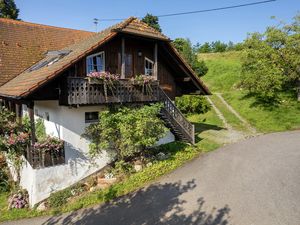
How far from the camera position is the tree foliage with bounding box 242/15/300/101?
21.6m

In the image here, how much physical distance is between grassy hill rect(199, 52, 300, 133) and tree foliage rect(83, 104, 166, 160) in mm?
10464

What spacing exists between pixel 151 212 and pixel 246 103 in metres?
19.9

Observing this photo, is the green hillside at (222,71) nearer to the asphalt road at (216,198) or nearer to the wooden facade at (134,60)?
the wooden facade at (134,60)

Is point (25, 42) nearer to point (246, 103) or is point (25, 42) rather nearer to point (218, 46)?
point (246, 103)

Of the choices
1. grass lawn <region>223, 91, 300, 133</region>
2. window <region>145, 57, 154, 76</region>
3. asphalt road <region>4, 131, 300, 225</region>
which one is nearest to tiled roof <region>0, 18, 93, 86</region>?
window <region>145, 57, 154, 76</region>

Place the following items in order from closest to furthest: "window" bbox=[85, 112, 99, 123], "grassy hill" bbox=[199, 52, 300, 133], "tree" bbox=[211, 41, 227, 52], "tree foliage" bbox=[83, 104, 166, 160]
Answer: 1. "tree foliage" bbox=[83, 104, 166, 160]
2. "window" bbox=[85, 112, 99, 123]
3. "grassy hill" bbox=[199, 52, 300, 133]
4. "tree" bbox=[211, 41, 227, 52]

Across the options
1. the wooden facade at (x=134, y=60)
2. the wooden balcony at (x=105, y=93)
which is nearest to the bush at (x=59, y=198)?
the wooden balcony at (x=105, y=93)

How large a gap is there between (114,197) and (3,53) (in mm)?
12386

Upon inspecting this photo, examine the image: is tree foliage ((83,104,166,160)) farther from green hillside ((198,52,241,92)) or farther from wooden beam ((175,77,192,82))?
green hillside ((198,52,241,92))

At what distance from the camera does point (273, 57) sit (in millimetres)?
22203

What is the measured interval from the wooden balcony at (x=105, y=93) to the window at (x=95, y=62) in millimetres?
1336

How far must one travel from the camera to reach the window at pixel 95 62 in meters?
12.4

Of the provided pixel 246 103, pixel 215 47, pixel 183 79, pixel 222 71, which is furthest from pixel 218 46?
pixel 183 79

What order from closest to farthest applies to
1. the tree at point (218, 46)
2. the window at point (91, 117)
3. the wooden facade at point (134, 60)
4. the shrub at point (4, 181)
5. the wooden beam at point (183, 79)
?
the window at point (91, 117) < the wooden facade at point (134, 60) < the shrub at point (4, 181) < the wooden beam at point (183, 79) < the tree at point (218, 46)
